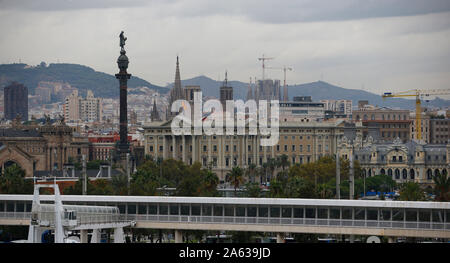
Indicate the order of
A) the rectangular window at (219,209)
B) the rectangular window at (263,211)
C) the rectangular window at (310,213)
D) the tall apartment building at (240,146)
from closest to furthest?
the rectangular window at (310,213) → the rectangular window at (263,211) → the rectangular window at (219,209) → the tall apartment building at (240,146)

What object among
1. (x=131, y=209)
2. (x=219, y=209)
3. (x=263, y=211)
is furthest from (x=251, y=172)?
(x=263, y=211)

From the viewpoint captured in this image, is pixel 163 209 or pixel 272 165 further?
pixel 272 165

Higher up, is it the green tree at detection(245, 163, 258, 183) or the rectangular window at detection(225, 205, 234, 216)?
the rectangular window at detection(225, 205, 234, 216)

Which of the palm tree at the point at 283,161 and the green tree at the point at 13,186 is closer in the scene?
the green tree at the point at 13,186

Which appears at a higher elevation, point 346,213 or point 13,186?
point 346,213

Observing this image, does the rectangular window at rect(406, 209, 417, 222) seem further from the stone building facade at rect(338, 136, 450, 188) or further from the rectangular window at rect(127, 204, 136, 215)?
the stone building facade at rect(338, 136, 450, 188)

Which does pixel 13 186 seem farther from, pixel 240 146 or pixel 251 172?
pixel 240 146

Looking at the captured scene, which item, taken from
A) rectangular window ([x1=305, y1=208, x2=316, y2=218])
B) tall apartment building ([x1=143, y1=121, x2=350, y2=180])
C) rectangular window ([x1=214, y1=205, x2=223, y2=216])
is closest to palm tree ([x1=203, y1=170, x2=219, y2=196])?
rectangular window ([x1=214, y1=205, x2=223, y2=216])

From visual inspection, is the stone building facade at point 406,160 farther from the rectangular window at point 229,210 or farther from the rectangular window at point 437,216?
the rectangular window at point 437,216

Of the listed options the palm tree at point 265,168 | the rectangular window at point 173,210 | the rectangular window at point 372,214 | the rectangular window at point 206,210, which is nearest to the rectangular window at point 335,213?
the rectangular window at point 372,214

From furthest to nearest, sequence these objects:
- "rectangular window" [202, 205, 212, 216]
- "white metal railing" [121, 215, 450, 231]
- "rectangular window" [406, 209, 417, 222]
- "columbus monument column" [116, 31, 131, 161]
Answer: "columbus monument column" [116, 31, 131, 161] < "rectangular window" [202, 205, 212, 216] < "rectangular window" [406, 209, 417, 222] < "white metal railing" [121, 215, 450, 231]

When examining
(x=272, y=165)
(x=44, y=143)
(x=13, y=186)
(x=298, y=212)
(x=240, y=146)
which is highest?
(x=44, y=143)
